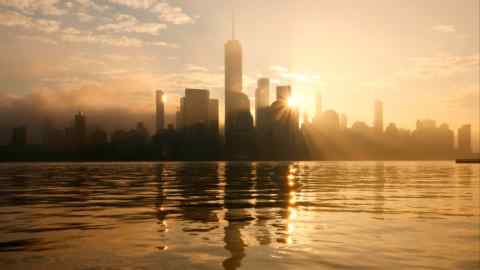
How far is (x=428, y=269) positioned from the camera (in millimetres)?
15406

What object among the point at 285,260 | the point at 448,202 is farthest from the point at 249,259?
the point at 448,202

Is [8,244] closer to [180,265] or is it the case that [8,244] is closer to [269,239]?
[180,265]

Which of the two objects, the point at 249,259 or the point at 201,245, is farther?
the point at 201,245

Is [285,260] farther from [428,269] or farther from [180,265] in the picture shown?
[428,269]

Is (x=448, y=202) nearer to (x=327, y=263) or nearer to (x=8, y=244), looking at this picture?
(x=327, y=263)

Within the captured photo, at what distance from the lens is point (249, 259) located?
1645cm

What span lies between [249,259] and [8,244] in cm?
1043

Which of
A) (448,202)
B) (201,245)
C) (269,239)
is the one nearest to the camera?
(201,245)

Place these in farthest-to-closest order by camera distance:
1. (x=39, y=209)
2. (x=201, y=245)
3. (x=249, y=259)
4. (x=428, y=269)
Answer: (x=39, y=209) < (x=201, y=245) < (x=249, y=259) < (x=428, y=269)

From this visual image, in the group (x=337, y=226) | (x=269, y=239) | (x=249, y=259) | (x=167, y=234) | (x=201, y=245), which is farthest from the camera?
(x=337, y=226)

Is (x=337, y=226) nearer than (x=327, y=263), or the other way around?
(x=327, y=263)

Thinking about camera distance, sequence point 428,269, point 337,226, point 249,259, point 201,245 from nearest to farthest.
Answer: point 428,269 < point 249,259 < point 201,245 < point 337,226

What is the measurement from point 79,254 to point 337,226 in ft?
44.8

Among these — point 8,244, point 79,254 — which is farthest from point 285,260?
point 8,244
